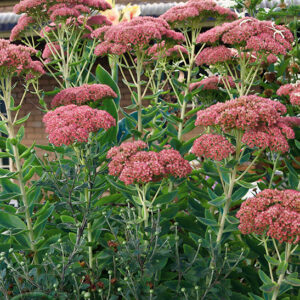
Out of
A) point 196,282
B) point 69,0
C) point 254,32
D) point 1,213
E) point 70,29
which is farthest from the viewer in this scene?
point 70,29

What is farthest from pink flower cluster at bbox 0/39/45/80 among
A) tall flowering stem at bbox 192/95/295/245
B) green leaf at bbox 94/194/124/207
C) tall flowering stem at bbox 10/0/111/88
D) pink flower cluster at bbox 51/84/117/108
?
tall flowering stem at bbox 192/95/295/245

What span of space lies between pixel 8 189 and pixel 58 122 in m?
0.40

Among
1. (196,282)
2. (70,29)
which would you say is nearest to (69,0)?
(70,29)

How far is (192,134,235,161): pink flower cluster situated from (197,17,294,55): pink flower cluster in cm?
55

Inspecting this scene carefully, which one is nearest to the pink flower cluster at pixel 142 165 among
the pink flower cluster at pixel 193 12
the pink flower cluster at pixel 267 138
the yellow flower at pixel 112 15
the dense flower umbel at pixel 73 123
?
the dense flower umbel at pixel 73 123

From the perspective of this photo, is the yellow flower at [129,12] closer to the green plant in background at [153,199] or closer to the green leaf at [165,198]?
the green plant in background at [153,199]

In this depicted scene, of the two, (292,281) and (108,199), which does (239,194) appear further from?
(108,199)

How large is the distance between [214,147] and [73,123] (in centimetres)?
51

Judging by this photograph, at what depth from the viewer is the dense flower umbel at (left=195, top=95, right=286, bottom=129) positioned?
1.41 metres

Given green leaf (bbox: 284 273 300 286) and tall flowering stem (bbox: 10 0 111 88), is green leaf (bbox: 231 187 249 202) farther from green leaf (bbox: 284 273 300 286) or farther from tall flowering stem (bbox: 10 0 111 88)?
tall flowering stem (bbox: 10 0 111 88)

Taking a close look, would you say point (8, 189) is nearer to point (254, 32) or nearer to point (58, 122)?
point (58, 122)

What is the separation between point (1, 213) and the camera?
5.37 ft

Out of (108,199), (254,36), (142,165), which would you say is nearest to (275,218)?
(142,165)

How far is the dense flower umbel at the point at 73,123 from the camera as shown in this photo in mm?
1477
